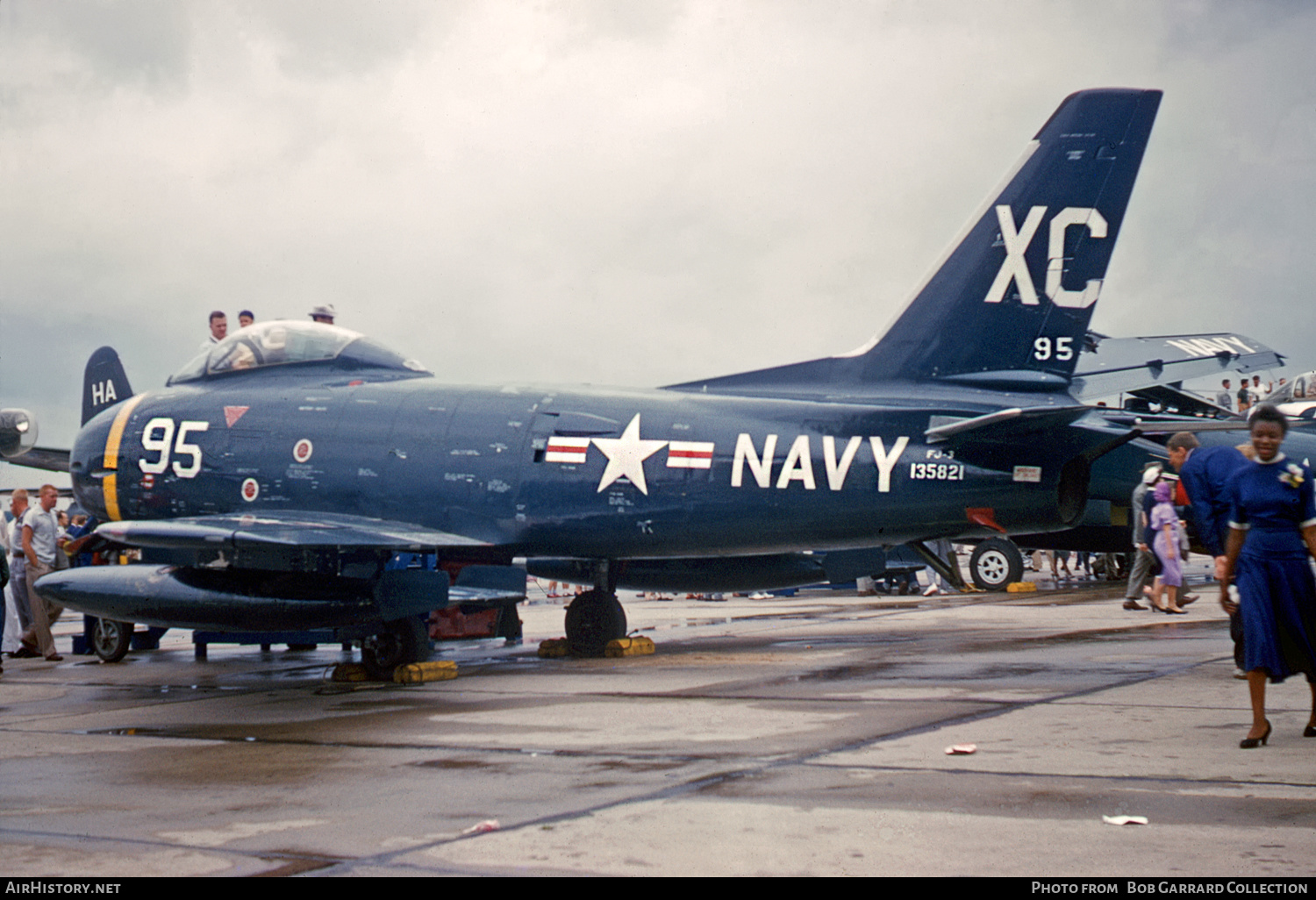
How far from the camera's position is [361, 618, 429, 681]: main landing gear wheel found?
38.5 ft

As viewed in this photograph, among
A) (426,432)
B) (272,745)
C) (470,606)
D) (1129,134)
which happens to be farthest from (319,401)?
(1129,134)

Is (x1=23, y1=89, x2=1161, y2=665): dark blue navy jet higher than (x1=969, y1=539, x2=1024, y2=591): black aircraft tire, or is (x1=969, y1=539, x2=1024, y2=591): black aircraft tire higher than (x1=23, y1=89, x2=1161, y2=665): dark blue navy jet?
(x1=23, y1=89, x2=1161, y2=665): dark blue navy jet

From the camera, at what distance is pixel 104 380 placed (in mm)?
20359

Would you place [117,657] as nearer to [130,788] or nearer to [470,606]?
[470,606]

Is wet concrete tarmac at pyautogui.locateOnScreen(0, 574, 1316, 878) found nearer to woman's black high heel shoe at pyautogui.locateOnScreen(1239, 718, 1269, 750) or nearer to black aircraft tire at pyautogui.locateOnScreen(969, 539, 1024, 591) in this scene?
woman's black high heel shoe at pyautogui.locateOnScreen(1239, 718, 1269, 750)

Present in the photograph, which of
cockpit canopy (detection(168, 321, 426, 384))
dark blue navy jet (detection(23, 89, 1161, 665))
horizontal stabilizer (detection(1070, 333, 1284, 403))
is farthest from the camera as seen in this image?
horizontal stabilizer (detection(1070, 333, 1284, 403))

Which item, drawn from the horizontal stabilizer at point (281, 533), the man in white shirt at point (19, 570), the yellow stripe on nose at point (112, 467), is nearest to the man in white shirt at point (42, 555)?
the man in white shirt at point (19, 570)

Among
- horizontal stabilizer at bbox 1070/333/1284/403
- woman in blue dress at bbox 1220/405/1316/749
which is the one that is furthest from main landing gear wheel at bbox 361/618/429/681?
horizontal stabilizer at bbox 1070/333/1284/403

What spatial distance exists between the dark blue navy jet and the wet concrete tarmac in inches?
44.1

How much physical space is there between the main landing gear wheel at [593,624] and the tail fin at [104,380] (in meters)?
10.6

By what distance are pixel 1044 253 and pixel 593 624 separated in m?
6.10

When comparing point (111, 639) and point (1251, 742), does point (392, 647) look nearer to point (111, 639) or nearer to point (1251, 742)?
point (111, 639)

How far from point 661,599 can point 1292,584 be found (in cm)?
2420

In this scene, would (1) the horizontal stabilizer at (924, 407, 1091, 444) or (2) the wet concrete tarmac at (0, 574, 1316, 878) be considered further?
(1) the horizontal stabilizer at (924, 407, 1091, 444)
